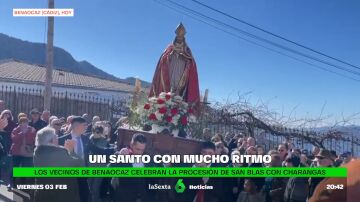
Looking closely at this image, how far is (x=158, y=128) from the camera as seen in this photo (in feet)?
14.9

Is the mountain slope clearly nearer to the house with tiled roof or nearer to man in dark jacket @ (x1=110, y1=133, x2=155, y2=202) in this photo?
the house with tiled roof

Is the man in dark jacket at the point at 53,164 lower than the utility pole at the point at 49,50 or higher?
lower

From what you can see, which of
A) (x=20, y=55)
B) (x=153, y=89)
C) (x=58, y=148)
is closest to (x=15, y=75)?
(x=153, y=89)

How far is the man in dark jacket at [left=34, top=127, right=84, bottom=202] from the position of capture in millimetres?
3520

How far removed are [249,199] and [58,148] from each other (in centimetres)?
212

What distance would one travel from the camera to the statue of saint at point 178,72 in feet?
18.2

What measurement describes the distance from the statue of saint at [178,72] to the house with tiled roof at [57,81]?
617 inches

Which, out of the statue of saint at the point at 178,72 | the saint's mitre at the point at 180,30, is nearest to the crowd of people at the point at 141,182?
the statue of saint at the point at 178,72

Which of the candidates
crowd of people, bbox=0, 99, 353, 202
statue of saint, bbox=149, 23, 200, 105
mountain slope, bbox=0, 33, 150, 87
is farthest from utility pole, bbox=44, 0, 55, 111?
mountain slope, bbox=0, 33, 150, 87

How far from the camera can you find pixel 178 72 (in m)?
5.62

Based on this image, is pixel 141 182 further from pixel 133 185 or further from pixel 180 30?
pixel 180 30

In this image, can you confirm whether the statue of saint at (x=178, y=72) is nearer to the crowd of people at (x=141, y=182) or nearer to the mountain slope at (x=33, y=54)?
the crowd of people at (x=141, y=182)

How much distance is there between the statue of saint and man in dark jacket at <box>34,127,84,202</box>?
7.06 ft

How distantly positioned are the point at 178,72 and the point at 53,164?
2604 mm
